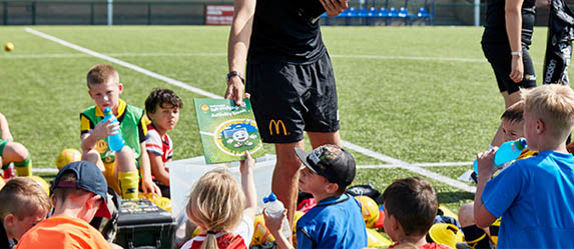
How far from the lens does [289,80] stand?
4.22 meters

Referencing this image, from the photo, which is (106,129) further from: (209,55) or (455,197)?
(209,55)

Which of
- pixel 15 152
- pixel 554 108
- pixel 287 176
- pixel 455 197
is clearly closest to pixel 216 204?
pixel 287 176

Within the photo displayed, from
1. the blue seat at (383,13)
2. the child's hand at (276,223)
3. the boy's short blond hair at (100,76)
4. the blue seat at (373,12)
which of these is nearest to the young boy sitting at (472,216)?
the child's hand at (276,223)

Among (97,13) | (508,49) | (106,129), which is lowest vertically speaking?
(106,129)

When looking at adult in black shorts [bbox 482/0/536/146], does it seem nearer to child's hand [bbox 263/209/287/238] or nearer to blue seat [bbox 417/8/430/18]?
child's hand [bbox 263/209/287/238]

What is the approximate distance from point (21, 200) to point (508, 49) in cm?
385

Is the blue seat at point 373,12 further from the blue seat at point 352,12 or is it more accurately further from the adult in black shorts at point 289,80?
the adult in black shorts at point 289,80

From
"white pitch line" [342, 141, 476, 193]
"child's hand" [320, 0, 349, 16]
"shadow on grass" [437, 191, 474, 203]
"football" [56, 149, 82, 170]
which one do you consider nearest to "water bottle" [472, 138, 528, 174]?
"child's hand" [320, 0, 349, 16]

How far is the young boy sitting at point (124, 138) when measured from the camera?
5242 mm

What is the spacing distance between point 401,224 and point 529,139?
0.65 meters

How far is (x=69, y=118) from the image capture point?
9203mm

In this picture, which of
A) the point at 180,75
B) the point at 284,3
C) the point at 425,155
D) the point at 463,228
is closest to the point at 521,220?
the point at 463,228

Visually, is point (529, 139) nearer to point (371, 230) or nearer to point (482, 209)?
point (482, 209)

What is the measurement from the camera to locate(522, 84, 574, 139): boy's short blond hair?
2873 mm
